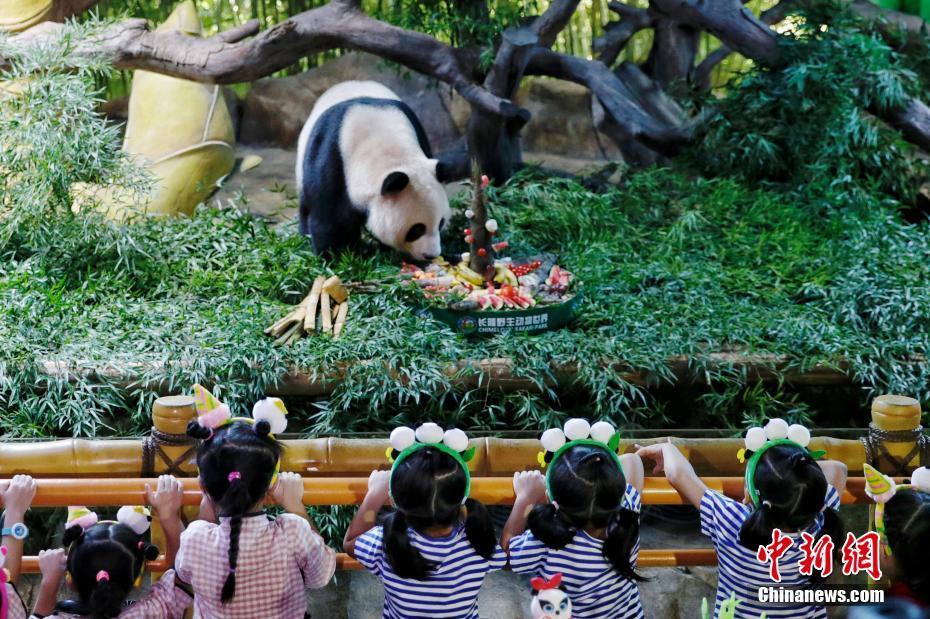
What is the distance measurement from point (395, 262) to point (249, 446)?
2.88 metres

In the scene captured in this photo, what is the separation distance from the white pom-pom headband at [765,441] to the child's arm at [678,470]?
16cm

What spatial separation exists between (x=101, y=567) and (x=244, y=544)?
291 mm

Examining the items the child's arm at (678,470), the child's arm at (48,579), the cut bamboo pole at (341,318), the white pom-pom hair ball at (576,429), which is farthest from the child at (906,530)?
the cut bamboo pole at (341,318)

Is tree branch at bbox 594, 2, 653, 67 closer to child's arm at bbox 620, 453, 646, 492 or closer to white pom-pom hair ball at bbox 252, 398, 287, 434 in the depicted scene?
child's arm at bbox 620, 453, 646, 492

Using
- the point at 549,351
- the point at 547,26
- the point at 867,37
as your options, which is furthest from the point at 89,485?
the point at 867,37

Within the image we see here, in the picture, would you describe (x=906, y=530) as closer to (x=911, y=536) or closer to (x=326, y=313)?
(x=911, y=536)

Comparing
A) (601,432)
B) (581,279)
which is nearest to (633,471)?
(601,432)

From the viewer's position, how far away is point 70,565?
2.08 m

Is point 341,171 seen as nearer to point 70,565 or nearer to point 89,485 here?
point 89,485

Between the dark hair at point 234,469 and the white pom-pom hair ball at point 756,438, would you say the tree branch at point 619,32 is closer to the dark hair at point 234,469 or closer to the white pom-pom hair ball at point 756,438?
the white pom-pom hair ball at point 756,438

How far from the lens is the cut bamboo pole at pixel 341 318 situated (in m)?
4.19

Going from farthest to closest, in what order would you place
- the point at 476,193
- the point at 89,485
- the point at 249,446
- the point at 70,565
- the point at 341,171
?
the point at 341,171
the point at 476,193
the point at 89,485
the point at 249,446
the point at 70,565

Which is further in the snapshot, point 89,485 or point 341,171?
point 341,171

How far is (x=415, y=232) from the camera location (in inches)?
195
